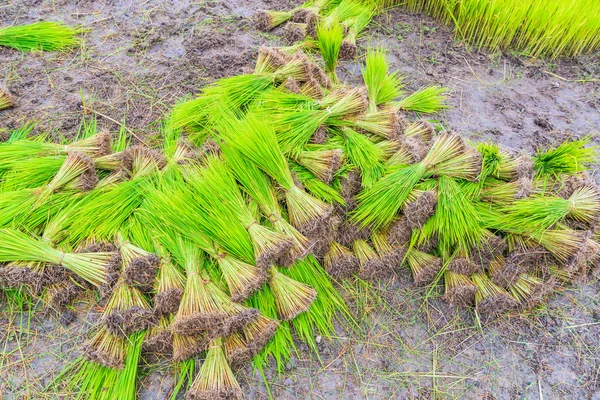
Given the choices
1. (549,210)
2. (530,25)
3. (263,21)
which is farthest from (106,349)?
(530,25)

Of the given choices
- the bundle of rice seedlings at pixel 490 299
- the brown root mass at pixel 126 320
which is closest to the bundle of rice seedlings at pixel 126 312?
the brown root mass at pixel 126 320

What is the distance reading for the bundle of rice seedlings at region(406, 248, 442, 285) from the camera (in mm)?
2127

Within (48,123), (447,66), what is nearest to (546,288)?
(447,66)

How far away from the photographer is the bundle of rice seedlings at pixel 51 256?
190 cm

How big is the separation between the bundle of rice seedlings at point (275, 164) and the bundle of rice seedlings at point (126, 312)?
29.3 inches

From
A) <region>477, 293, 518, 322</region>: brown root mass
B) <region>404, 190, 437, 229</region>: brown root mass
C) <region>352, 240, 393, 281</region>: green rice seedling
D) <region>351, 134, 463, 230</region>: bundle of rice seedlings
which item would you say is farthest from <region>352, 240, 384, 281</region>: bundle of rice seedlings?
<region>477, 293, 518, 322</region>: brown root mass

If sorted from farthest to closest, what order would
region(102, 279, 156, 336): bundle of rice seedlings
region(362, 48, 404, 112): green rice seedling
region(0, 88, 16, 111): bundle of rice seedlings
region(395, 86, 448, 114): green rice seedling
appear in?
region(395, 86, 448, 114): green rice seedling → region(0, 88, 16, 111): bundle of rice seedlings → region(362, 48, 404, 112): green rice seedling → region(102, 279, 156, 336): bundle of rice seedlings

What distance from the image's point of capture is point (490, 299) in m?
2.06

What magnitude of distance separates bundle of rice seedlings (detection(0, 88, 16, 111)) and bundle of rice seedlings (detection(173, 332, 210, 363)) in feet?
6.19

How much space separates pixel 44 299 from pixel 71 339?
0.23 meters

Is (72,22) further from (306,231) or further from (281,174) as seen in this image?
(306,231)

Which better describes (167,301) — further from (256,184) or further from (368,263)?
(368,263)

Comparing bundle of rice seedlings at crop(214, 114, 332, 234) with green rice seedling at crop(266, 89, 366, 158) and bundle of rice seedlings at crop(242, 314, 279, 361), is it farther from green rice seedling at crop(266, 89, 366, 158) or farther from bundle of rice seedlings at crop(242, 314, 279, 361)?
bundle of rice seedlings at crop(242, 314, 279, 361)

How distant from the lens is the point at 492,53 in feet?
11.0
